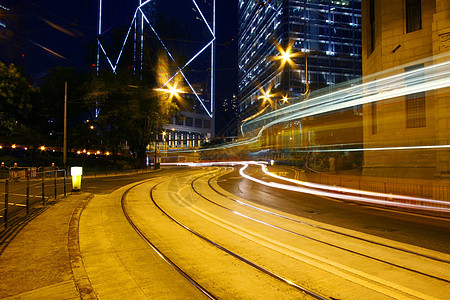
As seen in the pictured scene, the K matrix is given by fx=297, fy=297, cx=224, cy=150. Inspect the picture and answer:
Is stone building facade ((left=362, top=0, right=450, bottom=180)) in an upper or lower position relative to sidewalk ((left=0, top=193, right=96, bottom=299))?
upper

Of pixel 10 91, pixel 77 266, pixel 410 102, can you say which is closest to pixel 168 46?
pixel 10 91

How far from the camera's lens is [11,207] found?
36.7ft

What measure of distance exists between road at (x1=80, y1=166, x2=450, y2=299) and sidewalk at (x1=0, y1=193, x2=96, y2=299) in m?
0.25

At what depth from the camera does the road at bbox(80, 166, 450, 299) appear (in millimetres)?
4441

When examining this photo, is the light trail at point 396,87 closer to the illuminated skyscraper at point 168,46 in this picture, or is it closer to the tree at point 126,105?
the illuminated skyscraper at point 168,46

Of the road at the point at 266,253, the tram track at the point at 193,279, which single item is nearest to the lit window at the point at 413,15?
the road at the point at 266,253

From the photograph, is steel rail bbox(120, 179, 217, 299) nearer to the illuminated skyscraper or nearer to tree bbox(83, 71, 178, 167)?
the illuminated skyscraper

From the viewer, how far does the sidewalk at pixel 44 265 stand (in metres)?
4.23

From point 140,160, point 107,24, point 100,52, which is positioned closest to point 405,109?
point 140,160

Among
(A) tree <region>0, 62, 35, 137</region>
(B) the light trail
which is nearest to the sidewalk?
(B) the light trail

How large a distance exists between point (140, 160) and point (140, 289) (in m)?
41.4

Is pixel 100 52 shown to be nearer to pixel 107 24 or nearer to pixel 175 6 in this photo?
pixel 107 24

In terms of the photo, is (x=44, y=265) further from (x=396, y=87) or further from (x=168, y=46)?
(x=168, y=46)

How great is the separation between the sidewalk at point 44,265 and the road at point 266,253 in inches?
9.9
